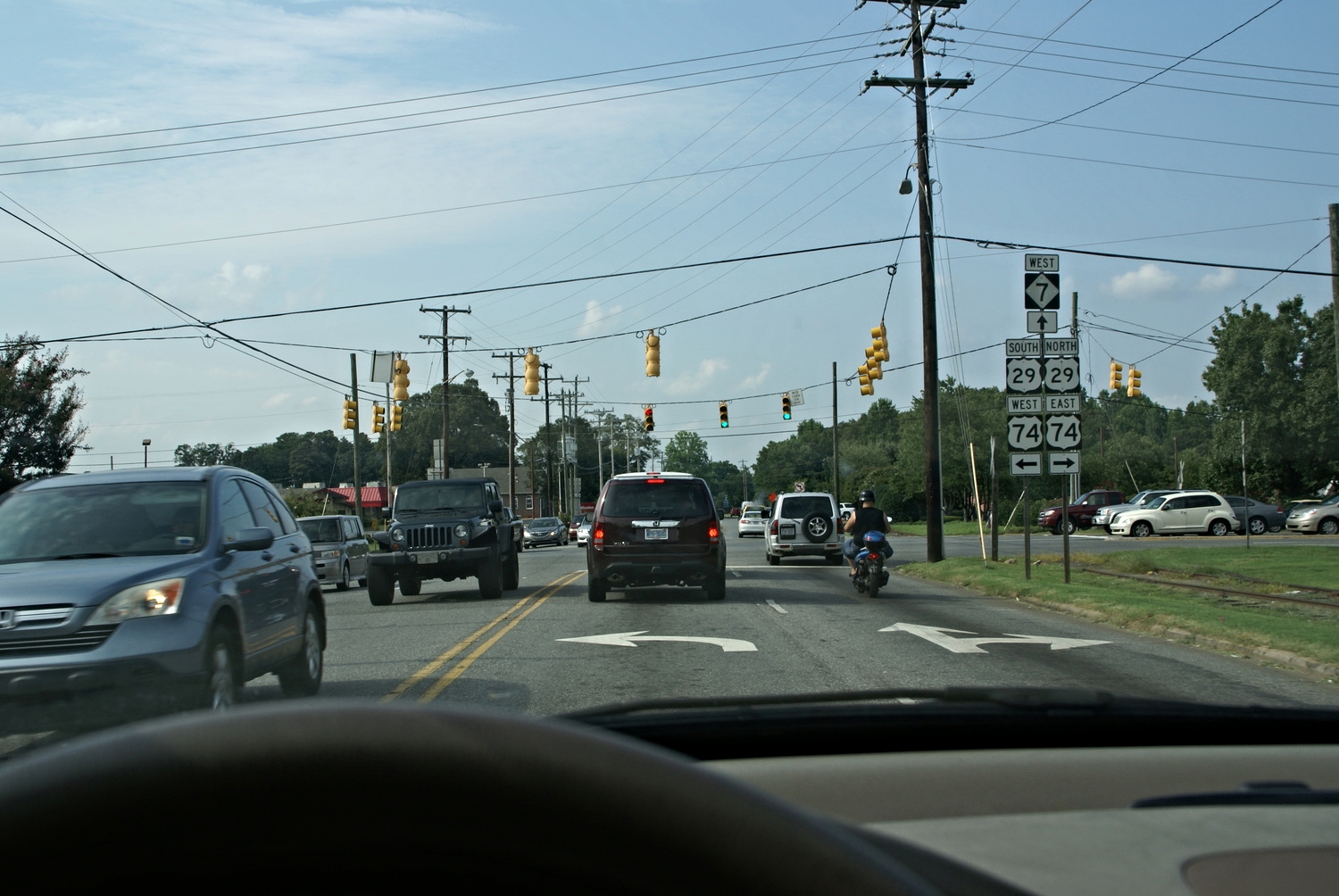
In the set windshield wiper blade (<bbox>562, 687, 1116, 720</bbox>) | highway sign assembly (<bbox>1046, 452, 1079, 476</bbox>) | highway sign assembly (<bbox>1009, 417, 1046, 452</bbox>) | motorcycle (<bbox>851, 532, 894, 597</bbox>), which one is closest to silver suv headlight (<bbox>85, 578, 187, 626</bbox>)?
windshield wiper blade (<bbox>562, 687, 1116, 720</bbox>)

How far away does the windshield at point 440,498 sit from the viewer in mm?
19531

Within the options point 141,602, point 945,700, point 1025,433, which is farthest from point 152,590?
point 1025,433

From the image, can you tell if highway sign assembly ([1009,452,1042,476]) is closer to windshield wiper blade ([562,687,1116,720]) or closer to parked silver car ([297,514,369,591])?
parked silver car ([297,514,369,591])

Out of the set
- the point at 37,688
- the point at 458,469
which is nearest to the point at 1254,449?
the point at 37,688

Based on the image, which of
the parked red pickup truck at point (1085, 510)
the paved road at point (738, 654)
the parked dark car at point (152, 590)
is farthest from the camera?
the parked red pickup truck at point (1085, 510)

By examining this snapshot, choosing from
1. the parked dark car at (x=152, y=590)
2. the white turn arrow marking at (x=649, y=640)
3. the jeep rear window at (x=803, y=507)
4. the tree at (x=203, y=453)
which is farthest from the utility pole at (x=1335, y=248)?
the tree at (x=203, y=453)

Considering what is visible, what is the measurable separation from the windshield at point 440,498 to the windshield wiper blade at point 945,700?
53.4 feet

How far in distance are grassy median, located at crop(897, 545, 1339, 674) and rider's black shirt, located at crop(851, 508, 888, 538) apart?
7.28 feet

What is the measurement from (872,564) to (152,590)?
12817mm

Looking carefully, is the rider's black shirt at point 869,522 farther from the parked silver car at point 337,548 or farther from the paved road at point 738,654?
the parked silver car at point 337,548

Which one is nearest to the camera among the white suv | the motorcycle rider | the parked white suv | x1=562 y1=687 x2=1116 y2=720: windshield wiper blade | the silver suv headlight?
x1=562 y1=687 x2=1116 y2=720: windshield wiper blade

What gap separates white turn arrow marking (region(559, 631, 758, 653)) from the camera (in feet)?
38.8

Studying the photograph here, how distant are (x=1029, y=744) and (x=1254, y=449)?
6302cm

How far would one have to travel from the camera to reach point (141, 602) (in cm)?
687
